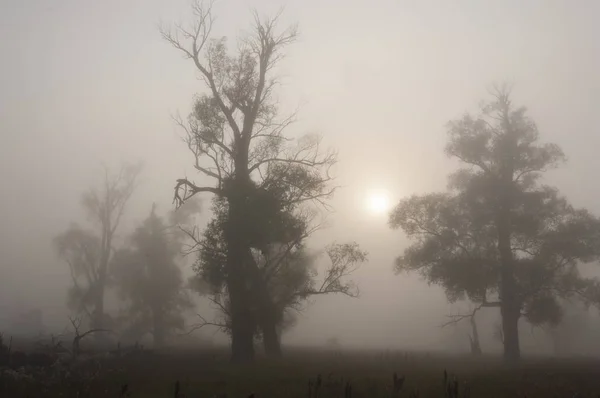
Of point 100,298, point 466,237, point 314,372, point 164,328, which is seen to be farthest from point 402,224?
point 100,298

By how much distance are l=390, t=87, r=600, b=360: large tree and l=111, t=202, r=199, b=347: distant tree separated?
1177 inches

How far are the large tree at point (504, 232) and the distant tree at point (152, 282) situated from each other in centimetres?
2990

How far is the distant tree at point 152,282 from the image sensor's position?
5422 centimetres

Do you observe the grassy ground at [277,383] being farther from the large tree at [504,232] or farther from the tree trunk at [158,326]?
the tree trunk at [158,326]

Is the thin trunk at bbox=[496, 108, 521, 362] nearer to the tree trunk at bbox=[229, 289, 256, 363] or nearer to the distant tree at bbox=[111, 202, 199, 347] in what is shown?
the tree trunk at bbox=[229, 289, 256, 363]

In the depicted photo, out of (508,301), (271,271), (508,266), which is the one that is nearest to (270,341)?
(271,271)

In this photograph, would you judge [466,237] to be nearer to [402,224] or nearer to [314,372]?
[402,224]

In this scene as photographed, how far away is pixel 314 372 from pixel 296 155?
1379 centimetres

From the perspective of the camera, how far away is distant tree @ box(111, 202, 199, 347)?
178 ft

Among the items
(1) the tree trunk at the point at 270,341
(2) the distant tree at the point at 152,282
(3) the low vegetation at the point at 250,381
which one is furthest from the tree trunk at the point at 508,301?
(2) the distant tree at the point at 152,282

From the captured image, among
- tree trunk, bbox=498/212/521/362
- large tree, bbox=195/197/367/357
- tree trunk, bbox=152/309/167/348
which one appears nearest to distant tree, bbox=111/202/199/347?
tree trunk, bbox=152/309/167/348

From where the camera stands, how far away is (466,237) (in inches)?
1340

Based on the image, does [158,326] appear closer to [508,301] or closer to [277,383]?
[508,301]

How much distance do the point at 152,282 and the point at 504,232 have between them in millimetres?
37971
